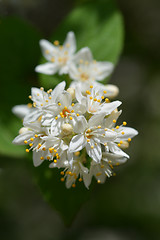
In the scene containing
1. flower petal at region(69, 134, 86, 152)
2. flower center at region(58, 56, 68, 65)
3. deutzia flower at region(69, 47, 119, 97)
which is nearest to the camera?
flower petal at region(69, 134, 86, 152)

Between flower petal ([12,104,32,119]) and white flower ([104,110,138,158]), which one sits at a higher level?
flower petal ([12,104,32,119])

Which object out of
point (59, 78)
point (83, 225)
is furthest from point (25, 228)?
point (59, 78)

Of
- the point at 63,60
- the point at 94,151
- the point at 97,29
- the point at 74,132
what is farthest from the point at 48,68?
the point at 94,151

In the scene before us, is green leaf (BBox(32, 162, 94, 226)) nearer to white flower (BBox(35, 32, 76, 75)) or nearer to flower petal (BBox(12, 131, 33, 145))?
flower petal (BBox(12, 131, 33, 145))

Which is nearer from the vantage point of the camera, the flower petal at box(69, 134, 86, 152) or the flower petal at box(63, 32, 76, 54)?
the flower petal at box(69, 134, 86, 152)

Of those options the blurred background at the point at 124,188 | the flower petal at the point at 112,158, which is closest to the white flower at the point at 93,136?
the flower petal at the point at 112,158

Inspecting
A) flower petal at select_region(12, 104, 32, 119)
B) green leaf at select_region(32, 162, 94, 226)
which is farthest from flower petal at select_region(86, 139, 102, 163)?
flower petal at select_region(12, 104, 32, 119)

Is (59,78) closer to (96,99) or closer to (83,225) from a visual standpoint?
(96,99)

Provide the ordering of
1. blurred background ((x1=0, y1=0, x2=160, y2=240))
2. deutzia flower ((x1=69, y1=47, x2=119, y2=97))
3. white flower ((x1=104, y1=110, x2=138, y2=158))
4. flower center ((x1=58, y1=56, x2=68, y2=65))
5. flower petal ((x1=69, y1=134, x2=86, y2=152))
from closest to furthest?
1. flower petal ((x1=69, y1=134, x2=86, y2=152))
2. white flower ((x1=104, y1=110, x2=138, y2=158))
3. deutzia flower ((x1=69, y1=47, x2=119, y2=97))
4. flower center ((x1=58, y1=56, x2=68, y2=65))
5. blurred background ((x1=0, y1=0, x2=160, y2=240))
